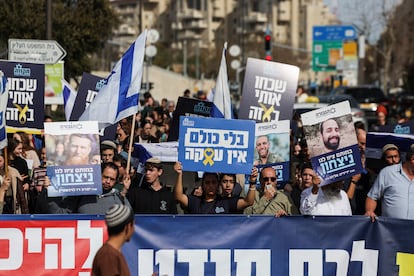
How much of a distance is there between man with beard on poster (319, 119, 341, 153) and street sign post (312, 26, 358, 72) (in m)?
56.3

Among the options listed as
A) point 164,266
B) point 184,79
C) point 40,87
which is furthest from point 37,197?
point 184,79

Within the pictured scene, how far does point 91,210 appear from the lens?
9.66m

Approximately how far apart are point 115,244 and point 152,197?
4.04m

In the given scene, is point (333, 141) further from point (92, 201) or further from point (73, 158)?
point (73, 158)

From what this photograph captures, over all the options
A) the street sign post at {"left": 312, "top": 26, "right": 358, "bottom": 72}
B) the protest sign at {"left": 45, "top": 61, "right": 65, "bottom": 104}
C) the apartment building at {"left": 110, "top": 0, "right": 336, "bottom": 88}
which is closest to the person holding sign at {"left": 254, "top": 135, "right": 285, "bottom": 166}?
the protest sign at {"left": 45, "top": 61, "right": 65, "bottom": 104}

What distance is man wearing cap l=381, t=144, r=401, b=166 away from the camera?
36.1ft

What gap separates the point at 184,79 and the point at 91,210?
236 ft

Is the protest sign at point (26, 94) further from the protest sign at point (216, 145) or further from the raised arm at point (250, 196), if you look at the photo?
the raised arm at point (250, 196)

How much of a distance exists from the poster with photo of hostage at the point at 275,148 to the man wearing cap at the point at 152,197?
1371 mm

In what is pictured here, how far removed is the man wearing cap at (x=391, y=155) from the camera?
1102 cm

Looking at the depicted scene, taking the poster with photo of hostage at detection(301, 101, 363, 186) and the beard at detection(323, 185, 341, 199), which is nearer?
the poster with photo of hostage at detection(301, 101, 363, 186)

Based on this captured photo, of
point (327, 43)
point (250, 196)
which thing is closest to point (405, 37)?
point (327, 43)

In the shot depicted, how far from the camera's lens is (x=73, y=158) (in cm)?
955

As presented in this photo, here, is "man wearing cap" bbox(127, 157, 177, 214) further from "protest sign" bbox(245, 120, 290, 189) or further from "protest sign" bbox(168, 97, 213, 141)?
"protest sign" bbox(168, 97, 213, 141)
